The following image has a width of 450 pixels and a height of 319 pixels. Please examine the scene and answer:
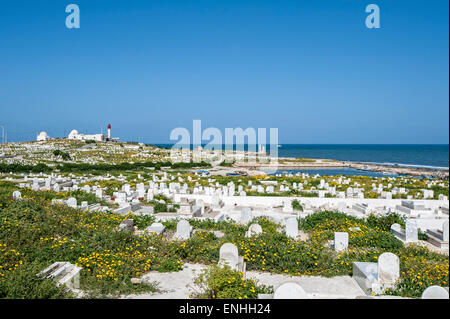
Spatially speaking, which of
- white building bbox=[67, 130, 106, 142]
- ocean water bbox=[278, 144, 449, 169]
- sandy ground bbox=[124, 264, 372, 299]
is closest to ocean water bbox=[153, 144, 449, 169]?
ocean water bbox=[278, 144, 449, 169]

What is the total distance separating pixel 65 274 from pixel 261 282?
172 inches

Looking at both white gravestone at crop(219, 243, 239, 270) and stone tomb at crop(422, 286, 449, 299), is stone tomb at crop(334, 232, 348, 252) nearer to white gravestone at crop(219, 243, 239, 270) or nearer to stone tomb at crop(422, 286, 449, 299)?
white gravestone at crop(219, 243, 239, 270)

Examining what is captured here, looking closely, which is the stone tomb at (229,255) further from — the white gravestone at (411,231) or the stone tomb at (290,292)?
the white gravestone at (411,231)

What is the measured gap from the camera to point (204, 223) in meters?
12.9

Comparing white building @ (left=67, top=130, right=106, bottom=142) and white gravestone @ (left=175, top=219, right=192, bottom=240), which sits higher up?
white building @ (left=67, top=130, right=106, bottom=142)

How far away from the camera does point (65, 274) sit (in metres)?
6.84

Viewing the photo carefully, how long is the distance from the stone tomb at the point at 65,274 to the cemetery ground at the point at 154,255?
0.16 meters

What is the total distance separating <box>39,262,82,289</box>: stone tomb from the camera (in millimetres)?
6427

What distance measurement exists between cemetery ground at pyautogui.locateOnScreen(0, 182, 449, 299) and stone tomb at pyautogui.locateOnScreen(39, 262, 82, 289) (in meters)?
0.16

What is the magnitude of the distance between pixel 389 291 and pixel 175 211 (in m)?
11.7

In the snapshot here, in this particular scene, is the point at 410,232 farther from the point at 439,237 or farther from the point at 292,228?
the point at 292,228

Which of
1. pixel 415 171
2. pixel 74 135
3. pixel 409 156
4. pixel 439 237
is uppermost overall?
pixel 74 135

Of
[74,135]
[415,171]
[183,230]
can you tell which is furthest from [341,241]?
[74,135]
